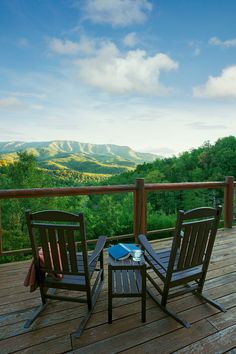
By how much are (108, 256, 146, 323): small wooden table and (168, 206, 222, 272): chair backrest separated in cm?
29

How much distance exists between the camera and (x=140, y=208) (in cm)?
397

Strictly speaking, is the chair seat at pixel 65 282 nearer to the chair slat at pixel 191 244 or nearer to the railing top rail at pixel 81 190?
the chair slat at pixel 191 244

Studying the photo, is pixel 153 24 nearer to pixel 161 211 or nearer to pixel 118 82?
pixel 118 82

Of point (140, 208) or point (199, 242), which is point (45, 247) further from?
point (140, 208)

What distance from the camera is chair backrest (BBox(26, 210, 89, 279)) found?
1785mm

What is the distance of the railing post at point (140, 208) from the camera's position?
394cm

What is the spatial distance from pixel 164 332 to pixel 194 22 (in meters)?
7.10

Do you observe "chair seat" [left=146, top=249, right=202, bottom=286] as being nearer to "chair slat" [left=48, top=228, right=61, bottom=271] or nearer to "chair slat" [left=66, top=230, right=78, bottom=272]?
"chair slat" [left=66, top=230, right=78, bottom=272]

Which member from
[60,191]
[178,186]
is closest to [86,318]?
[60,191]

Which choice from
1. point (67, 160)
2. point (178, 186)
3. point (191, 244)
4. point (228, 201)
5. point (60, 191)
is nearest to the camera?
point (191, 244)

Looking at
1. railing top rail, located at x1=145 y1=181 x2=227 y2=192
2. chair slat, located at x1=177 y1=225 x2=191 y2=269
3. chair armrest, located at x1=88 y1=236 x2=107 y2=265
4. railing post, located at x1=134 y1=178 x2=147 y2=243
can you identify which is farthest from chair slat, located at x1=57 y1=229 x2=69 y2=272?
railing top rail, located at x1=145 y1=181 x2=227 y2=192

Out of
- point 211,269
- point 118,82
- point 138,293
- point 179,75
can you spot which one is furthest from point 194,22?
point 138,293

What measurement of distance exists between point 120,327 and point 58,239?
97cm

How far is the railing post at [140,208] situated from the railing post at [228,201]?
2203 mm
